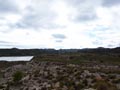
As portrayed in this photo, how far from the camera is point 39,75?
141 ft

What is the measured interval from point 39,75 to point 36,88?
35.0ft

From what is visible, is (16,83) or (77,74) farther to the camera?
(16,83)

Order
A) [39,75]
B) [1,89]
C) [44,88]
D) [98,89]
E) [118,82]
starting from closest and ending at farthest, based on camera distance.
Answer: [98,89], [118,82], [44,88], [1,89], [39,75]

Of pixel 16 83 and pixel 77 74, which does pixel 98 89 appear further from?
pixel 16 83

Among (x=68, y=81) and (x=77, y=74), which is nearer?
(x=68, y=81)

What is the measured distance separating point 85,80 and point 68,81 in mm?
2812

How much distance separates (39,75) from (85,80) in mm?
15355

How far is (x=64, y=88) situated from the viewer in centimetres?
2742

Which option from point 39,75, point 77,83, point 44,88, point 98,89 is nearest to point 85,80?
point 77,83

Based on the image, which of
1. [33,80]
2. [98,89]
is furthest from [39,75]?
[98,89]

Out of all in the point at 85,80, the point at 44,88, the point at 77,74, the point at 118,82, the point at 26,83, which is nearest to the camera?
the point at 118,82

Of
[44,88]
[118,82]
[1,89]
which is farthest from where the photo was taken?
[1,89]

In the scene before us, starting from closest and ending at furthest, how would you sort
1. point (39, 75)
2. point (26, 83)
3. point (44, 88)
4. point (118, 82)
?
point (118, 82) → point (44, 88) → point (26, 83) → point (39, 75)

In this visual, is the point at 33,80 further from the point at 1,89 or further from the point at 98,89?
the point at 98,89
